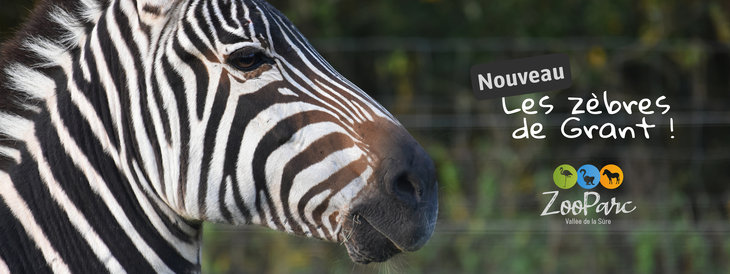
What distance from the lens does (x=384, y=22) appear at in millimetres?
10203

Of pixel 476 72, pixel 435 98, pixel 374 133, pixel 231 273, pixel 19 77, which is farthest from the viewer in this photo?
pixel 435 98

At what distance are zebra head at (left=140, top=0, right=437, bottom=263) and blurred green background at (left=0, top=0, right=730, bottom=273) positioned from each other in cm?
499

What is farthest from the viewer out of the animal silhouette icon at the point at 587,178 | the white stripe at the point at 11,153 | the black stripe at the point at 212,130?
the animal silhouette icon at the point at 587,178

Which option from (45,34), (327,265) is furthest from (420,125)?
(45,34)

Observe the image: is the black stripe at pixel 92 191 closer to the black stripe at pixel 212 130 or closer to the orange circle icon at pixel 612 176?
the black stripe at pixel 212 130

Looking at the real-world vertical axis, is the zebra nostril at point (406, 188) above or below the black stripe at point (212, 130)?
below

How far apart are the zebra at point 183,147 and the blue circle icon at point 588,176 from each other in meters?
5.85

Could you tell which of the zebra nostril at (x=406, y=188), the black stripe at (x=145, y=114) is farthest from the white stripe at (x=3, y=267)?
the zebra nostril at (x=406, y=188)

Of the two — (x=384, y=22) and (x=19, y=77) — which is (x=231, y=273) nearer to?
(x=384, y=22)

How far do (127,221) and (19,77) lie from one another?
0.60 metres

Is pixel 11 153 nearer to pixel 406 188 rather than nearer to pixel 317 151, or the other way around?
pixel 317 151

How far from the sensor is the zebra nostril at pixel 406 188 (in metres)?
Result: 2.17

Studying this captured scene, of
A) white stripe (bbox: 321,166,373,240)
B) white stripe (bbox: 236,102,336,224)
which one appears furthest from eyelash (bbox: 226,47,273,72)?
white stripe (bbox: 321,166,373,240)

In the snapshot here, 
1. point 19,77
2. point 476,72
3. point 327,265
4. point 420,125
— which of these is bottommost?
point 327,265
